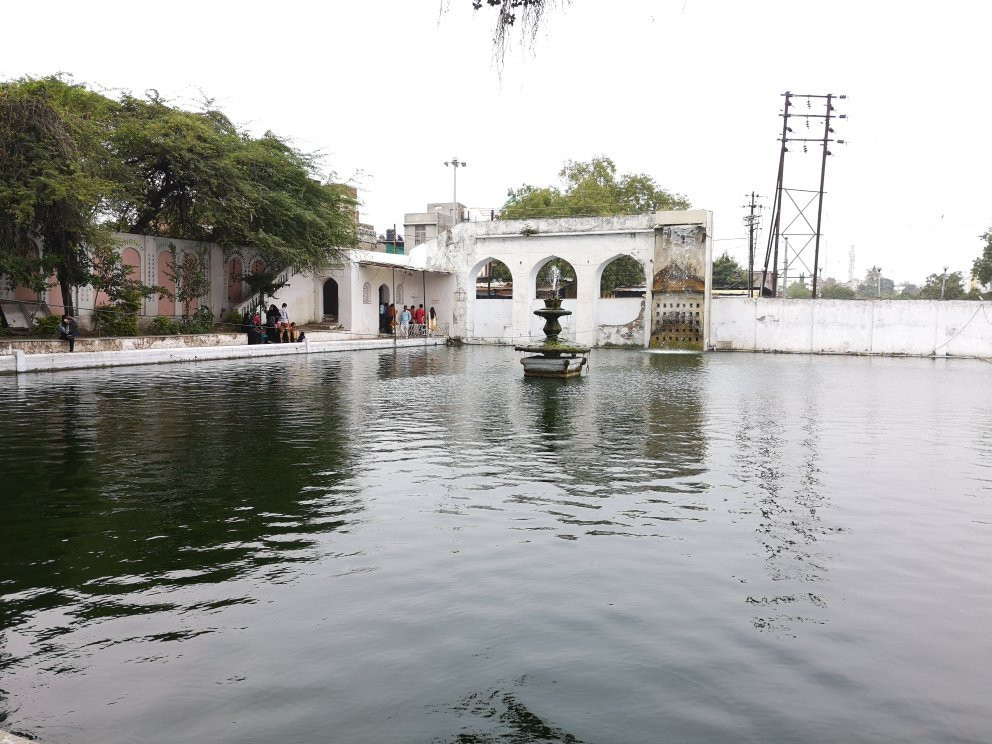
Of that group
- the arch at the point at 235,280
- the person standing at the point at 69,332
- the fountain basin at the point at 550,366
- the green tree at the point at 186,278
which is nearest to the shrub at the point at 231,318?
the green tree at the point at 186,278

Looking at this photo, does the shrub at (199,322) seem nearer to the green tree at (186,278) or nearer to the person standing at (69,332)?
the green tree at (186,278)

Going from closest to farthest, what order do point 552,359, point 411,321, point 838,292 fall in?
1. point 552,359
2. point 411,321
3. point 838,292

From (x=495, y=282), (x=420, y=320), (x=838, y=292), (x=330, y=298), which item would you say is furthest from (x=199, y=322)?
(x=838, y=292)

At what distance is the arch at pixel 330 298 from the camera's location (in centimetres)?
3425

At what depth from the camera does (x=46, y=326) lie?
2006cm

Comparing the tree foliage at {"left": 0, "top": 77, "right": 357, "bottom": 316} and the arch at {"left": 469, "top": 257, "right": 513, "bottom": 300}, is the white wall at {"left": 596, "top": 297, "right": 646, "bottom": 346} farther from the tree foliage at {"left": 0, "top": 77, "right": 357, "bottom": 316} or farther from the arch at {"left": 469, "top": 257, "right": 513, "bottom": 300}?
the arch at {"left": 469, "top": 257, "right": 513, "bottom": 300}

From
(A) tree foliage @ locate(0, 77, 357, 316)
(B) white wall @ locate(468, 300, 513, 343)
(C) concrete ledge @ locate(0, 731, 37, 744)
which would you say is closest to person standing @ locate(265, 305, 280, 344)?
(A) tree foliage @ locate(0, 77, 357, 316)

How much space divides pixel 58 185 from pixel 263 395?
8734mm

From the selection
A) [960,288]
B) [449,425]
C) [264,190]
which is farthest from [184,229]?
[960,288]

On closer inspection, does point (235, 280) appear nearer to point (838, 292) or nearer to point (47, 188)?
point (47, 188)

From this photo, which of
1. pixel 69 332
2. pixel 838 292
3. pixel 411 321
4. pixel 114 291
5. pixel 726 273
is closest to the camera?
pixel 69 332

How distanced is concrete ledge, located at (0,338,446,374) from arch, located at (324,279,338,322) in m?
6.10

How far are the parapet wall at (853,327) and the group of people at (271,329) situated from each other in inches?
622

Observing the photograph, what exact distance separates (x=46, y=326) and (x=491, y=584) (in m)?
19.6
